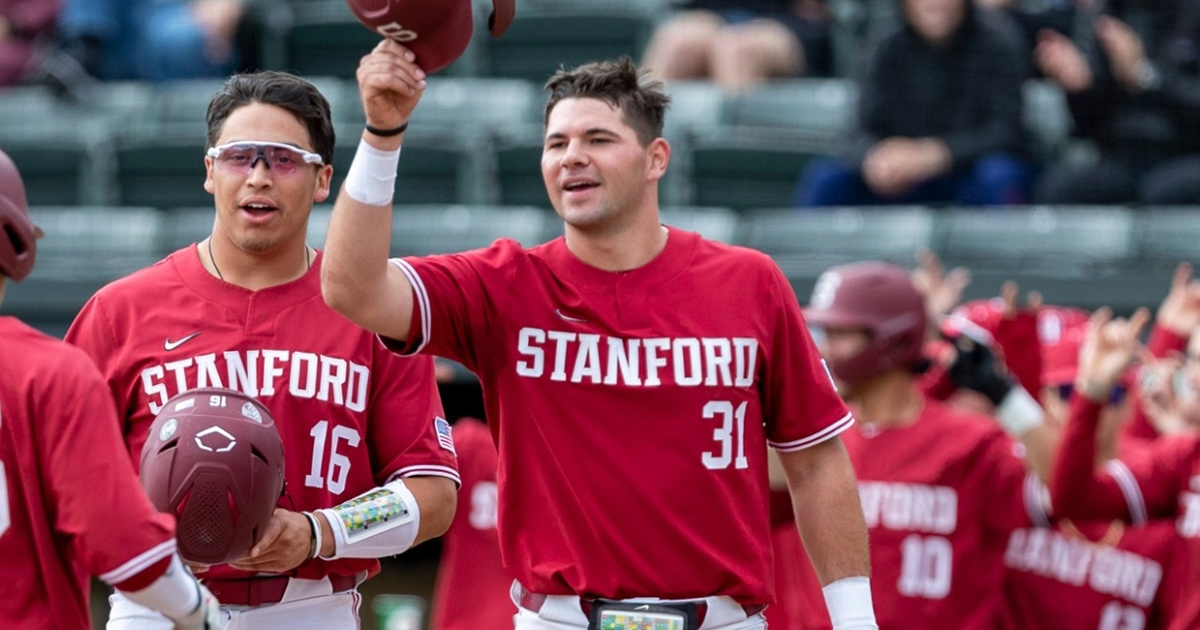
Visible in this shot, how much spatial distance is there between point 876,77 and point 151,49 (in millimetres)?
4606

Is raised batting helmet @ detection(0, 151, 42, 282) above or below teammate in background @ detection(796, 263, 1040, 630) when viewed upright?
above

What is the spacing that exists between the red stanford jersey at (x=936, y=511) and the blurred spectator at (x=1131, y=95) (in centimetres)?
285

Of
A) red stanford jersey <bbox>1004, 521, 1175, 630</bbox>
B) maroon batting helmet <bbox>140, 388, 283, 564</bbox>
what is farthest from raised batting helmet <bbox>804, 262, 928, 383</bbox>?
maroon batting helmet <bbox>140, 388, 283, 564</bbox>

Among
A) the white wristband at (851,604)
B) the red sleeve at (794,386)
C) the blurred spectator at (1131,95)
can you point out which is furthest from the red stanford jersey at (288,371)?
the blurred spectator at (1131,95)

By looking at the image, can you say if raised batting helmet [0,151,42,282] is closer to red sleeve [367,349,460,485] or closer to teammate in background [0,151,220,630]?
teammate in background [0,151,220,630]

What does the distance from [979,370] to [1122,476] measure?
2.12 ft

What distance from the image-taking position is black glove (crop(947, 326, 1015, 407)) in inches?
253

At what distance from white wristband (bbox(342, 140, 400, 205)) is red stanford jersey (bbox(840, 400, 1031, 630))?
9.63ft

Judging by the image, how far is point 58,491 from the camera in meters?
3.08

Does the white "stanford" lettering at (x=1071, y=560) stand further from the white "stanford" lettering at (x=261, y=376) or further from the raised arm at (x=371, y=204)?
the raised arm at (x=371, y=204)

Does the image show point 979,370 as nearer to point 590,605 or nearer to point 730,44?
point 590,605

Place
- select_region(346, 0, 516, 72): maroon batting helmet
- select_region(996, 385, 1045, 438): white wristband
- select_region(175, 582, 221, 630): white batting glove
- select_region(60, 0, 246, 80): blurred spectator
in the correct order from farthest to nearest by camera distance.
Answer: select_region(60, 0, 246, 80): blurred spectator
select_region(996, 385, 1045, 438): white wristband
select_region(346, 0, 516, 72): maroon batting helmet
select_region(175, 582, 221, 630): white batting glove

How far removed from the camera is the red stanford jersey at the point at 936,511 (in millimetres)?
5996

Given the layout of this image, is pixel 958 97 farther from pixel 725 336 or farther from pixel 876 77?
pixel 725 336
